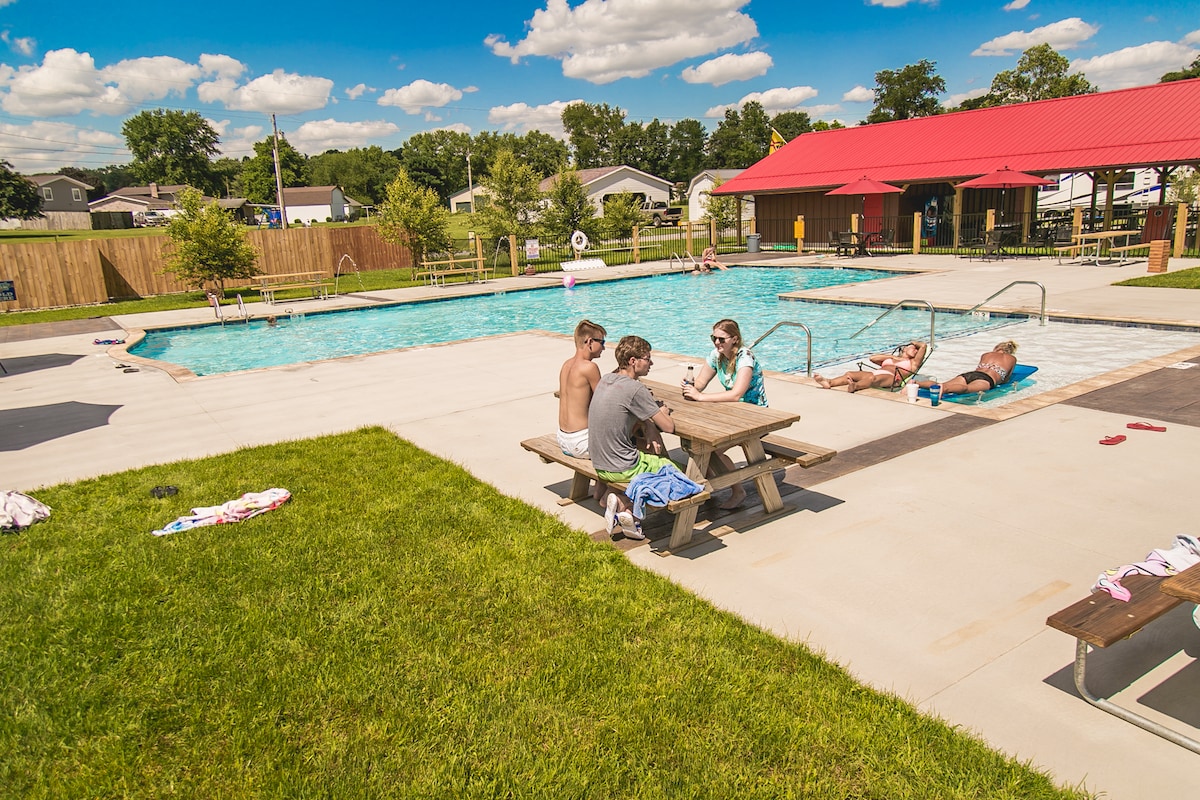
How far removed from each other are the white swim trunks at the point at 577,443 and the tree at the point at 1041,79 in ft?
243

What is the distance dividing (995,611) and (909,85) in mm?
83853

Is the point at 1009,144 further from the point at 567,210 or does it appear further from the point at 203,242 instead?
the point at 203,242

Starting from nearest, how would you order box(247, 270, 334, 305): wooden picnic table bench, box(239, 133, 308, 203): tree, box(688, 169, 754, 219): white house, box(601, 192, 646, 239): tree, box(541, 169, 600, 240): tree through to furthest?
box(247, 270, 334, 305): wooden picnic table bench → box(541, 169, 600, 240): tree → box(601, 192, 646, 239): tree → box(688, 169, 754, 219): white house → box(239, 133, 308, 203): tree

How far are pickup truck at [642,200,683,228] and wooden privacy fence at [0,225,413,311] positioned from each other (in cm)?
2753

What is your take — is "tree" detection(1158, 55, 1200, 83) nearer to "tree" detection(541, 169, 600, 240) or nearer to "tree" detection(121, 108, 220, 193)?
"tree" detection(541, 169, 600, 240)

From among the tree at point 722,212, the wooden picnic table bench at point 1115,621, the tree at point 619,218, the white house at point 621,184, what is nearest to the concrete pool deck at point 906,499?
the wooden picnic table bench at point 1115,621

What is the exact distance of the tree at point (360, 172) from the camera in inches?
4619

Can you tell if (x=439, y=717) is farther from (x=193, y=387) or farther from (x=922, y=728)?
(x=193, y=387)

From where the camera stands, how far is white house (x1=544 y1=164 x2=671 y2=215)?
59481 mm

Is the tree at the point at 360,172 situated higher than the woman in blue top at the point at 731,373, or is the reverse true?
the tree at the point at 360,172

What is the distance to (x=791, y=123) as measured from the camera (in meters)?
117

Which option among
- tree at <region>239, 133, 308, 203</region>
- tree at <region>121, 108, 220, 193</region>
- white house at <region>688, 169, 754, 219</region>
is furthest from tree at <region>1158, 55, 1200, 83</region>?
tree at <region>121, 108, 220, 193</region>

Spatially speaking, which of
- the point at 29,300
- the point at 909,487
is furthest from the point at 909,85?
the point at 909,487

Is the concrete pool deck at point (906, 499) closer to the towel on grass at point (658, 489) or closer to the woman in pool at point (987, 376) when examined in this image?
the towel on grass at point (658, 489)
